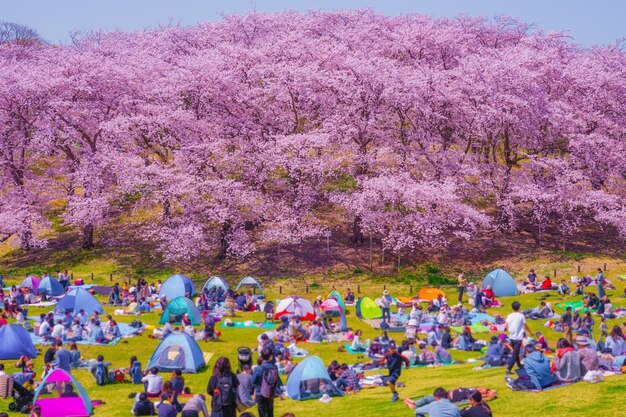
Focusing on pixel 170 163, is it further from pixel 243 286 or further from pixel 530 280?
pixel 530 280

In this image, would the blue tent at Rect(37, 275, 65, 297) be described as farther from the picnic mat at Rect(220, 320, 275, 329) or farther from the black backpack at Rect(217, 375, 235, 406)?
the black backpack at Rect(217, 375, 235, 406)

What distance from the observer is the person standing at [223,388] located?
44.7 feet

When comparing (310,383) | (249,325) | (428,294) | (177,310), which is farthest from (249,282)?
(310,383)

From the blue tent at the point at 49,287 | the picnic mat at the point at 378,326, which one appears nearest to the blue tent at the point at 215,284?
the blue tent at the point at 49,287

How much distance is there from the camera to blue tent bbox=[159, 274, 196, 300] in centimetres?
3638

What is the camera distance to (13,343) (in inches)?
1013

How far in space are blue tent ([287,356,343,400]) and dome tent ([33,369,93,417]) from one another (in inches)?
236

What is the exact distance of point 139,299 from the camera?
114ft

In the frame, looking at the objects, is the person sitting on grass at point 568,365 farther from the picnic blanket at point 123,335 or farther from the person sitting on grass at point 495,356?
the picnic blanket at point 123,335

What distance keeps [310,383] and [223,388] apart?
7088 mm

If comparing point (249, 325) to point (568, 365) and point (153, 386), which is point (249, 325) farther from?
point (568, 365)

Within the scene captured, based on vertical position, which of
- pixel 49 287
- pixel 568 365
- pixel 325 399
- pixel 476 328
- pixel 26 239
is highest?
pixel 26 239

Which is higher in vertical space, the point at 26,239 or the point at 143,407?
the point at 26,239

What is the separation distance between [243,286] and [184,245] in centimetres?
556
